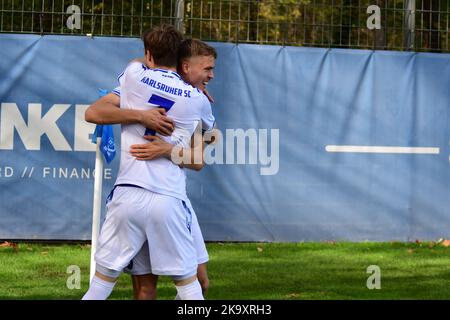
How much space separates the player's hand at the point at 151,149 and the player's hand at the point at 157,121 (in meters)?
0.06

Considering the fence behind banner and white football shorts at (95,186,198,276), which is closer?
white football shorts at (95,186,198,276)

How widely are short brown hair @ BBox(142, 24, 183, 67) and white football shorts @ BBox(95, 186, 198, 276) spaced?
78 centimetres

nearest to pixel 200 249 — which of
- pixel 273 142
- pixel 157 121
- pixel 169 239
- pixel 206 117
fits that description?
pixel 169 239

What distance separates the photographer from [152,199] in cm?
612

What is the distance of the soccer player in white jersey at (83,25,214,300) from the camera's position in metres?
6.12

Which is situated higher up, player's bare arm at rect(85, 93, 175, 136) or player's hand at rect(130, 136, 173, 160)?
player's bare arm at rect(85, 93, 175, 136)

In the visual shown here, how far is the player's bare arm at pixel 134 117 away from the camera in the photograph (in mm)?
6160

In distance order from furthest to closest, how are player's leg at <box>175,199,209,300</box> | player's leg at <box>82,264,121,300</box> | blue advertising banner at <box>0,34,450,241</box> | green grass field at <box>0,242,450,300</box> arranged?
blue advertising banner at <box>0,34,450,241</box> < green grass field at <box>0,242,450,300</box> < player's leg at <box>175,199,209,300</box> < player's leg at <box>82,264,121,300</box>

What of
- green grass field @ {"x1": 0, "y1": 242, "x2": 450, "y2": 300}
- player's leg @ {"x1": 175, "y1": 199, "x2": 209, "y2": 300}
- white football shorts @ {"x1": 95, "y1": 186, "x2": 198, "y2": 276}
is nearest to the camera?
white football shorts @ {"x1": 95, "y1": 186, "x2": 198, "y2": 276}

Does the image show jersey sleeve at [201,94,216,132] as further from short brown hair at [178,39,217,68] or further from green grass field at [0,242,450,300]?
green grass field at [0,242,450,300]

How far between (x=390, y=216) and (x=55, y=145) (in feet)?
13.8

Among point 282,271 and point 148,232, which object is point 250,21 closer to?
point 282,271

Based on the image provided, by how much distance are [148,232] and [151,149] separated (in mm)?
482

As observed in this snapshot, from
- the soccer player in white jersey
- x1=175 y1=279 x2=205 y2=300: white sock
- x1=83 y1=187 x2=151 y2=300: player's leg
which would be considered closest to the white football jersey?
the soccer player in white jersey
